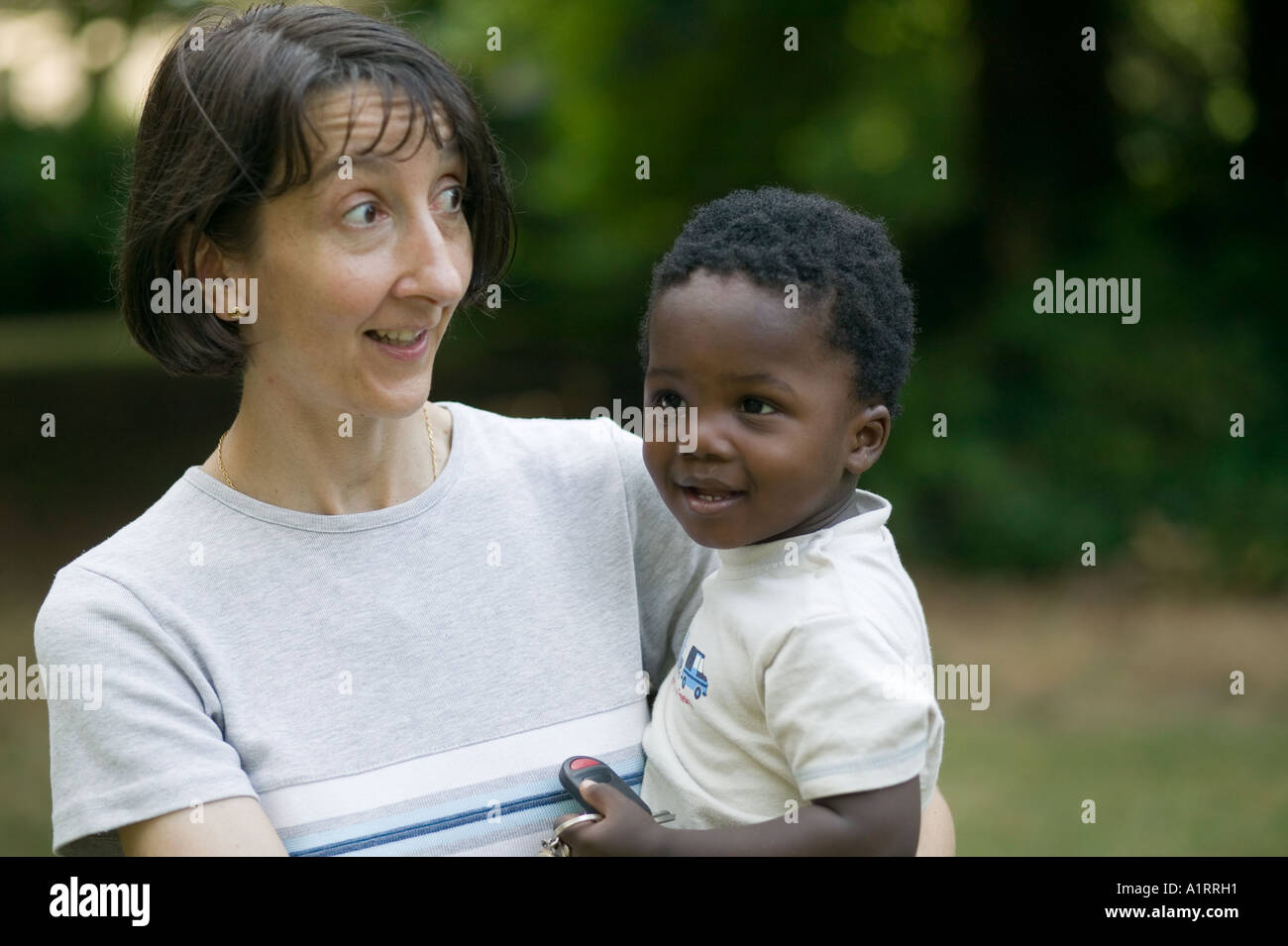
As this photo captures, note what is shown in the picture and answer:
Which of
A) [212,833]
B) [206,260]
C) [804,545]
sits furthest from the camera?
[206,260]

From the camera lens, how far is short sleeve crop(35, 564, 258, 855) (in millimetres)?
1767

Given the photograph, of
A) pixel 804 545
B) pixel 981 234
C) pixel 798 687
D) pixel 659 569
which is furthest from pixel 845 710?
pixel 981 234

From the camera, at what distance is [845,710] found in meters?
1.79

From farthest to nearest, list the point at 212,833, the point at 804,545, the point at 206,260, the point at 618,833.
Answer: the point at 206,260 → the point at 804,545 → the point at 618,833 → the point at 212,833

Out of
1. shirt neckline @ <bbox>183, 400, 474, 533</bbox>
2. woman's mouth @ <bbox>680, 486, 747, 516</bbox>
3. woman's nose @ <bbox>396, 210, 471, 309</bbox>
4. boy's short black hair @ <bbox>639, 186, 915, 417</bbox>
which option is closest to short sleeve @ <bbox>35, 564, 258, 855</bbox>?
shirt neckline @ <bbox>183, 400, 474, 533</bbox>

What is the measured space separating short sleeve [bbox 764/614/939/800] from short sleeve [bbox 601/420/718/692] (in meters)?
0.45

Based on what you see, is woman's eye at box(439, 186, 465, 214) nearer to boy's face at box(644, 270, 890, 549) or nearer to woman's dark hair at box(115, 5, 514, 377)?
woman's dark hair at box(115, 5, 514, 377)

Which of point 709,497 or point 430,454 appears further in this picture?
point 430,454

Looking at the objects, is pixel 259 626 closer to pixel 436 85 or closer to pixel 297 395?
pixel 297 395

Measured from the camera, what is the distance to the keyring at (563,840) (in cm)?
192

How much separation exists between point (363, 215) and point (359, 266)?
0.08 metres

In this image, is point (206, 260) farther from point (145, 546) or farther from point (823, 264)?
point (823, 264)

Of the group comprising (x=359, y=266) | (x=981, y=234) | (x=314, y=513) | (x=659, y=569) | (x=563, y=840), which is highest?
(x=981, y=234)
